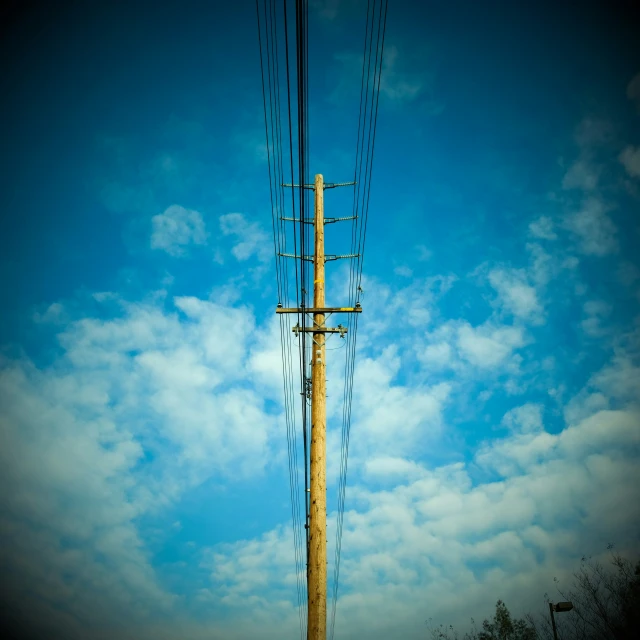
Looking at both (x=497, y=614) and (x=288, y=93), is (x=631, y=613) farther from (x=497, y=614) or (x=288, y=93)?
(x=288, y=93)

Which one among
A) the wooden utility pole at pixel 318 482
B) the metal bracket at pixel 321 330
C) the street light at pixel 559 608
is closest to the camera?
the wooden utility pole at pixel 318 482

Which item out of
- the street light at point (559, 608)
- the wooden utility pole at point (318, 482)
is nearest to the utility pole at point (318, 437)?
the wooden utility pole at point (318, 482)

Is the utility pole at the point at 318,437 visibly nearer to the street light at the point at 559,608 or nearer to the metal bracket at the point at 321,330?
the metal bracket at the point at 321,330

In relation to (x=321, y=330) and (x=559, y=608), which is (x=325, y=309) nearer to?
(x=321, y=330)

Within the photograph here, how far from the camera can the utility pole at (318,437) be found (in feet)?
23.9

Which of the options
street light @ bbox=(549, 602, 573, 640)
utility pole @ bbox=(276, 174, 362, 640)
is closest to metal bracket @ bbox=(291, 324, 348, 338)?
utility pole @ bbox=(276, 174, 362, 640)

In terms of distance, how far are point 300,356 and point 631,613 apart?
30.8m

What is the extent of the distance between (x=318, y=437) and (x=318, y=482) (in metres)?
0.89

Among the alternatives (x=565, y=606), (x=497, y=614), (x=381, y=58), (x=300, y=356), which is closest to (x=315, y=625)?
(x=300, y=356)

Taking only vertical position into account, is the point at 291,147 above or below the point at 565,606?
above

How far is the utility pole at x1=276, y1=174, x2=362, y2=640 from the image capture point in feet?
23.9

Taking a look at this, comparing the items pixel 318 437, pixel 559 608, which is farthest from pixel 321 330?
pixel 559 608

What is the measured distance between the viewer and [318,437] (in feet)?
28.0

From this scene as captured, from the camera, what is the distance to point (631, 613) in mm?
25359
